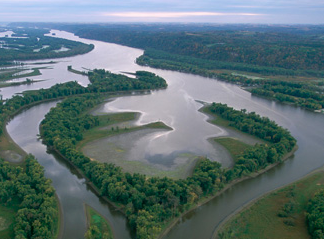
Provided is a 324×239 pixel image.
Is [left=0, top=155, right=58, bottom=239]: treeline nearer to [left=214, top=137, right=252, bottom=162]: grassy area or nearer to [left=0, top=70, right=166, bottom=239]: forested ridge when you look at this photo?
[left=0, top=70, right=166, bottom=239]: forested ridge

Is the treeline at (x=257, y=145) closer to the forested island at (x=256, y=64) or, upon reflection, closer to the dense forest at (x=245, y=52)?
the forested island at (x=256, y=64)

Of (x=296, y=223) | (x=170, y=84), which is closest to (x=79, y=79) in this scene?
(x=170, y=84)

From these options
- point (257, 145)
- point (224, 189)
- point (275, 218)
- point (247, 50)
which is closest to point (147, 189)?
point (224, 189)

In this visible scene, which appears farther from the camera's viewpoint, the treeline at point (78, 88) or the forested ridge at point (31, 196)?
the treeline at point (78, 88)

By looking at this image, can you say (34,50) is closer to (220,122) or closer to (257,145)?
(220,122)

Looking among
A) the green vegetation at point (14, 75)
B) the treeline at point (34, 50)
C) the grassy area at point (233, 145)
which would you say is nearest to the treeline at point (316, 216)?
the grassy area at point (233, 145)
